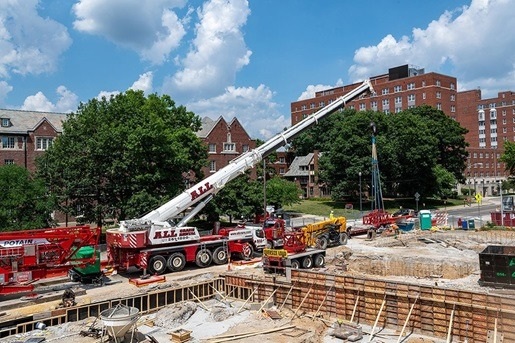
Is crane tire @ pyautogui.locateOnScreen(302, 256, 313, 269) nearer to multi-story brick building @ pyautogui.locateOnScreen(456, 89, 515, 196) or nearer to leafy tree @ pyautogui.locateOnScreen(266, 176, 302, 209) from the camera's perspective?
leafy tree @ pyautogui.locateOnScreen(266, 176, 302, 209)

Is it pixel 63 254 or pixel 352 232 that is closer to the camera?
pixel 63 254

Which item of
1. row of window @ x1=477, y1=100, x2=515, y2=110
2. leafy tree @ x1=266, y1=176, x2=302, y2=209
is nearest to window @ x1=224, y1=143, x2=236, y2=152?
leafy tree @ x1=266, y1=176, x2=302, y2=209

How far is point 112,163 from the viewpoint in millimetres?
34031

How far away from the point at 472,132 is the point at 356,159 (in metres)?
67.5

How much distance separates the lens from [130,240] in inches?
934

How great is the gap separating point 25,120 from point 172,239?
3403 centimetres

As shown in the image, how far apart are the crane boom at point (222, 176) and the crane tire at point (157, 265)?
6.55ft

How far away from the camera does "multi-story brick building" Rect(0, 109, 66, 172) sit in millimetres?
47656

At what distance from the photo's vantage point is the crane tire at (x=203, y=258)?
26.5m

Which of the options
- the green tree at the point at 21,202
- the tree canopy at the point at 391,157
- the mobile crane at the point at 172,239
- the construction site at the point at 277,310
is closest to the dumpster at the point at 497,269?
the construction site at the point at 277,310

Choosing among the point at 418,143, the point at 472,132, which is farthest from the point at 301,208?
the point at 472,132

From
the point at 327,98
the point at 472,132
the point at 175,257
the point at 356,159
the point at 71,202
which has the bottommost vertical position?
the point at 175,257

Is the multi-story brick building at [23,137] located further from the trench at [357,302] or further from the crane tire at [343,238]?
the trench at [357,302]

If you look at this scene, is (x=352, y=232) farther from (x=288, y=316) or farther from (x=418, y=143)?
(x=418, y=143)
